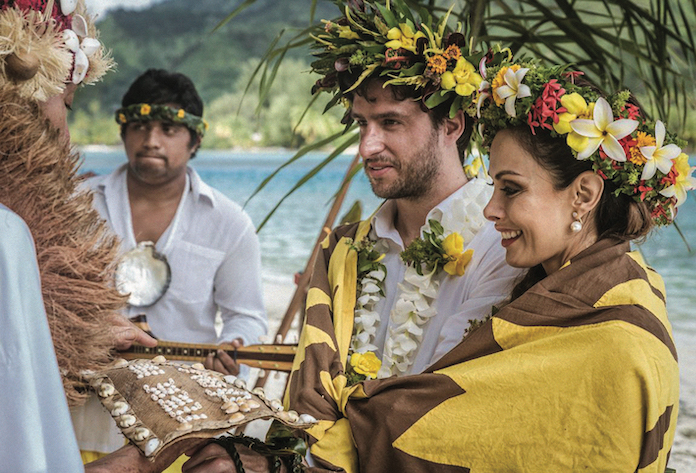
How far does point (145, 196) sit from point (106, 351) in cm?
184

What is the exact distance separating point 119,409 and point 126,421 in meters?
0.05

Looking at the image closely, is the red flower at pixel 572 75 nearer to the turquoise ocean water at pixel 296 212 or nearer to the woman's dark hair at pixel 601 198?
the woman's dark hair at pixel 601 198

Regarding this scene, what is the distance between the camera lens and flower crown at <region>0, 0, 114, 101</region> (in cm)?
135

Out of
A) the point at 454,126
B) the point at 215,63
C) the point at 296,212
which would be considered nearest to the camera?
the point at 454,126

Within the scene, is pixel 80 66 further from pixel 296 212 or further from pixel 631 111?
pixel 296 212

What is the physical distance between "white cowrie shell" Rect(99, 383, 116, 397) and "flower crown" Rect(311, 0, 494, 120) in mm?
1190

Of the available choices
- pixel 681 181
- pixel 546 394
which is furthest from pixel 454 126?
pixel 546 394

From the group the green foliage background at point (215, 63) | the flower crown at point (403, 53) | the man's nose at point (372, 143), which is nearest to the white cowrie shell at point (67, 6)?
the flower crown at point (403, 53)

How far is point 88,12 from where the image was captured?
5.78 feet

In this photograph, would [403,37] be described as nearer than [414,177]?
Yes

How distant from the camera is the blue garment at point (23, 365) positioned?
107 centimetres

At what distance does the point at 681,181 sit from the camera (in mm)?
1784

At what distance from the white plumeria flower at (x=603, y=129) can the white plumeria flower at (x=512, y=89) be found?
0.15 meters

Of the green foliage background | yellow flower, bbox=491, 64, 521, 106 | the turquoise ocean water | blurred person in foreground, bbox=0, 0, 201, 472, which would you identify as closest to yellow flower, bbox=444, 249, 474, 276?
yellow flower, bbox=491, 64, 521, 106
